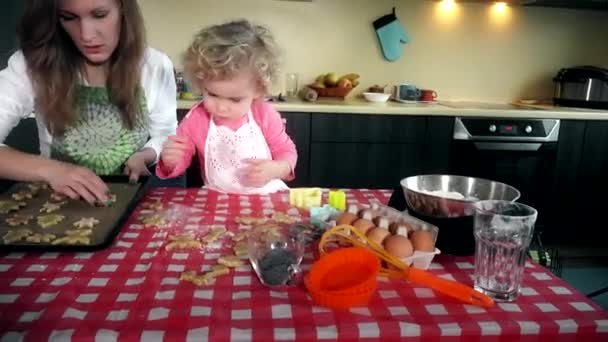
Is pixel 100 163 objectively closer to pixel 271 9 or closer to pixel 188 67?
pixel 188 67

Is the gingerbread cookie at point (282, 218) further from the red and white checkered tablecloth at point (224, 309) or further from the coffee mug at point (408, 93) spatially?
the coffee mug at point (408, 93)

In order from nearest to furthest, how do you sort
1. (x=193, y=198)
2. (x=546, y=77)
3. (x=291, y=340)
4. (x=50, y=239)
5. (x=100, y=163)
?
(x=291, y=340)
(x=50, y=239)
(x=193, y=198)
(x=100, y=163)
(x=546, y=77)

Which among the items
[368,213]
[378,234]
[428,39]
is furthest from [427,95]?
[378,234]

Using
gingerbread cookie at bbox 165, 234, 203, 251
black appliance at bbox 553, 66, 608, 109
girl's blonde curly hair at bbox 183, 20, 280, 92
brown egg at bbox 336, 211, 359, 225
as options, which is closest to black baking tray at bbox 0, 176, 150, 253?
gingerbread cookie at bbox 165, 234, 203, 251

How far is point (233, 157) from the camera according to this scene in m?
1.50

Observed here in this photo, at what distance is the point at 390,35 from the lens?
2941mm

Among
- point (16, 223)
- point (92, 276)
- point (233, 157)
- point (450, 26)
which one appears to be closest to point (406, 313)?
point (92, 276)

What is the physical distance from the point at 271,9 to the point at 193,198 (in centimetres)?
192

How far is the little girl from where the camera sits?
121cm

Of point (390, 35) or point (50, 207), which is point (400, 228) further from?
point (390, 35)

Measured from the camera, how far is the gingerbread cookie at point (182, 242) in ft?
3.05

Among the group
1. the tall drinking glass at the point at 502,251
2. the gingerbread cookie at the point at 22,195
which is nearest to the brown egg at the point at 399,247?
the tall drinking glass at the point at 502,251

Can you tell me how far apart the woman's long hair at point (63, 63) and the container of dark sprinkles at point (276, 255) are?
31.2 inches

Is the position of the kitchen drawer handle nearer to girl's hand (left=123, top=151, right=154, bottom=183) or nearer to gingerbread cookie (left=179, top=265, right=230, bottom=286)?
girl's hand (left=123, top=151, right=154, bottom=183)
